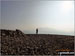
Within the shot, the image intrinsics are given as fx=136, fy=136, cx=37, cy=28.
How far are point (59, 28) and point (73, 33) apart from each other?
252mm

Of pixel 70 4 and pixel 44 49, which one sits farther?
pixel 44 49

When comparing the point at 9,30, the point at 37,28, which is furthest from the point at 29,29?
the point at 9,30

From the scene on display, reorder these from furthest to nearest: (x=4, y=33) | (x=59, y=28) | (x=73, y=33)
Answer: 1. (x=4, y=33)
2. (x=59, y=28)
3. (x=73, y=33)

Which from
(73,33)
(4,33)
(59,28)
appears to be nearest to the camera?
(73,33)

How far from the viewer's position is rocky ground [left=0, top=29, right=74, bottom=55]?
2.34m

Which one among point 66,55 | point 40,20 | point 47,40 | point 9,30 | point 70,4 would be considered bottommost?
point 66,55

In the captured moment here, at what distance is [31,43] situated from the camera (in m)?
2.43

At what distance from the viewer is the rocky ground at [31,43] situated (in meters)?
2.34

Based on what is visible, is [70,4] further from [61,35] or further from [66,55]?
[66,55]

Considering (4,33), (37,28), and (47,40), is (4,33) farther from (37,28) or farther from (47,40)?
(47,40)

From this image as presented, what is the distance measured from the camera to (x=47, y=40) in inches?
94.3

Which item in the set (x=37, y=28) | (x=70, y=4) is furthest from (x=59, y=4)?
(x=37, y=28)

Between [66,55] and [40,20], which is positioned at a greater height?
[40,20]

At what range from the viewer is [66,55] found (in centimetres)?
221
